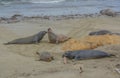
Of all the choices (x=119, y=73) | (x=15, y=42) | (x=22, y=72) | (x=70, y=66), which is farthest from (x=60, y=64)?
(x=15, y=42)

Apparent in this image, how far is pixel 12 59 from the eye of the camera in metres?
8.62

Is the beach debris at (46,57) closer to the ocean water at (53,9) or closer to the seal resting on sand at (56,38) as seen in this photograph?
the seal resting on sand at (56,38)

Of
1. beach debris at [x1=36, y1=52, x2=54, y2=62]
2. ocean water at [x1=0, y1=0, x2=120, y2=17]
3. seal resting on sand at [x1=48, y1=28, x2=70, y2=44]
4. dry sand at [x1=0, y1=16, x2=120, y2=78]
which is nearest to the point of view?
dry sand at [x1=0, y1=16, x2=120, y2=78]

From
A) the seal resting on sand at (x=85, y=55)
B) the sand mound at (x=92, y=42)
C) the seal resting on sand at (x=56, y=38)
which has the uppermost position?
the seal resting on sand at (x=85, y=55)

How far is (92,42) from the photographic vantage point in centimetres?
988

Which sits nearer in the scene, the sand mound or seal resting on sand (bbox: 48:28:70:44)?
the sand mound

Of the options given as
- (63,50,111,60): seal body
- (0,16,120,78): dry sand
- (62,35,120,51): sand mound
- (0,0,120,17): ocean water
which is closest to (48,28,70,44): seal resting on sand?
(0,16,120,78): dry sand

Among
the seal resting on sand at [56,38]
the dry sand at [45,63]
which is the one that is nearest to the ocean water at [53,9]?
the dry sand at [45,63]

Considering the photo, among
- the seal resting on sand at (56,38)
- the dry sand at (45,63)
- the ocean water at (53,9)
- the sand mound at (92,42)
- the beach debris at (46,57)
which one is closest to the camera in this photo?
the dry sand at (45,63)

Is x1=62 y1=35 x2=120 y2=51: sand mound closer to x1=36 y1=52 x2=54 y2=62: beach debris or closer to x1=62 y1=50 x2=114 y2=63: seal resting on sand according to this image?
x1=62 y1=50 x2=114 y2=63: seal resting on sand

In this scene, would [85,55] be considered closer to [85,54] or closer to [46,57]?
[85,54]

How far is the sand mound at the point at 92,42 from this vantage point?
9680mm

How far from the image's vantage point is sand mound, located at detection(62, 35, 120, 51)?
968 cm

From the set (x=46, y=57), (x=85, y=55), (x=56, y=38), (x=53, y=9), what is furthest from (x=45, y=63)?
(x=53, y=9)
